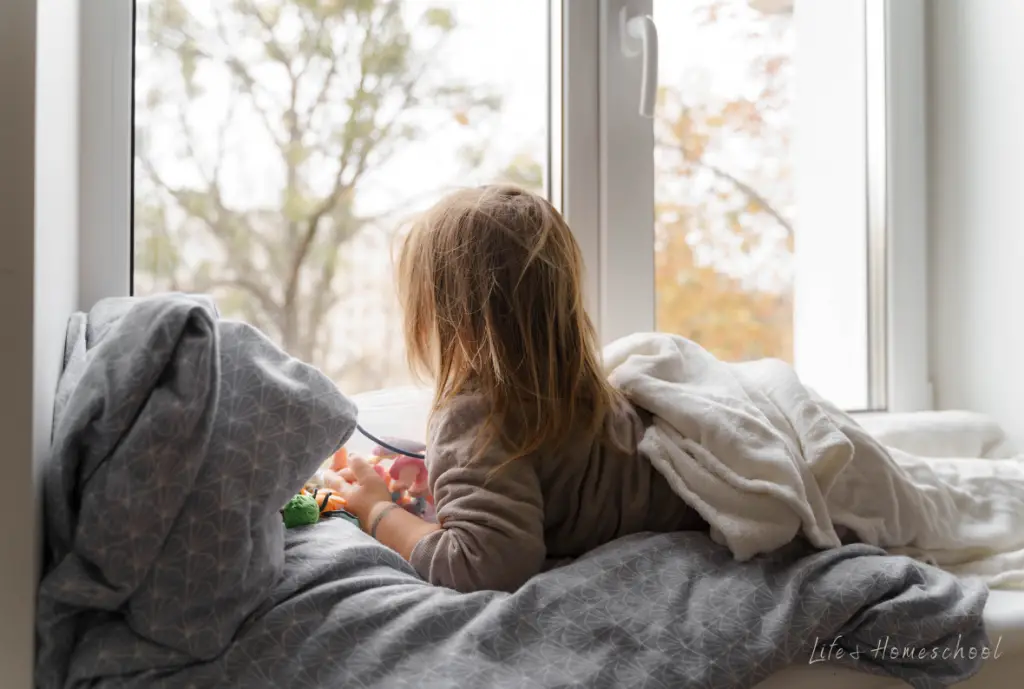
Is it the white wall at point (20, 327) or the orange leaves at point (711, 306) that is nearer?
the white wall at point (20, 327)

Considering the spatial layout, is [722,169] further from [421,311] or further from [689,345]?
[421,311]

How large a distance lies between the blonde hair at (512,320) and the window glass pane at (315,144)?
0.20 metres

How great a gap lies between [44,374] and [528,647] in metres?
0.48

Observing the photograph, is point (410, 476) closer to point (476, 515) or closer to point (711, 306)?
point (476, 515)

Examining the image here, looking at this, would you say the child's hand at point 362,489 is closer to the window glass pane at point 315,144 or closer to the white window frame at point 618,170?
the window glass pane at point 315,144

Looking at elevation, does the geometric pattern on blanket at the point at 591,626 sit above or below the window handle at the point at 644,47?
below

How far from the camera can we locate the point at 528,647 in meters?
0.80

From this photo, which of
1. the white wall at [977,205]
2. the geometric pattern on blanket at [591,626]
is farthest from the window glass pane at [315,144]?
the white wall at [977,205]

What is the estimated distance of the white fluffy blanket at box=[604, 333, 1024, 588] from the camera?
3.09ft

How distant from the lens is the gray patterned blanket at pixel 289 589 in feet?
2.33

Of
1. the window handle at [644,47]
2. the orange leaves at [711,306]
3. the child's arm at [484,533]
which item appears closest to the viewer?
the child's arm at [484,533]

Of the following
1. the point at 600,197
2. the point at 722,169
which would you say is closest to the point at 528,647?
the point at 600,197

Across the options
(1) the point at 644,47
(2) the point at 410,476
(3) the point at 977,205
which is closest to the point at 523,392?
(2) the point at 410,476

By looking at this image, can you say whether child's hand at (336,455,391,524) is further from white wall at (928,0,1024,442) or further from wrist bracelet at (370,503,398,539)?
white wall at (928,0,1024,442)
